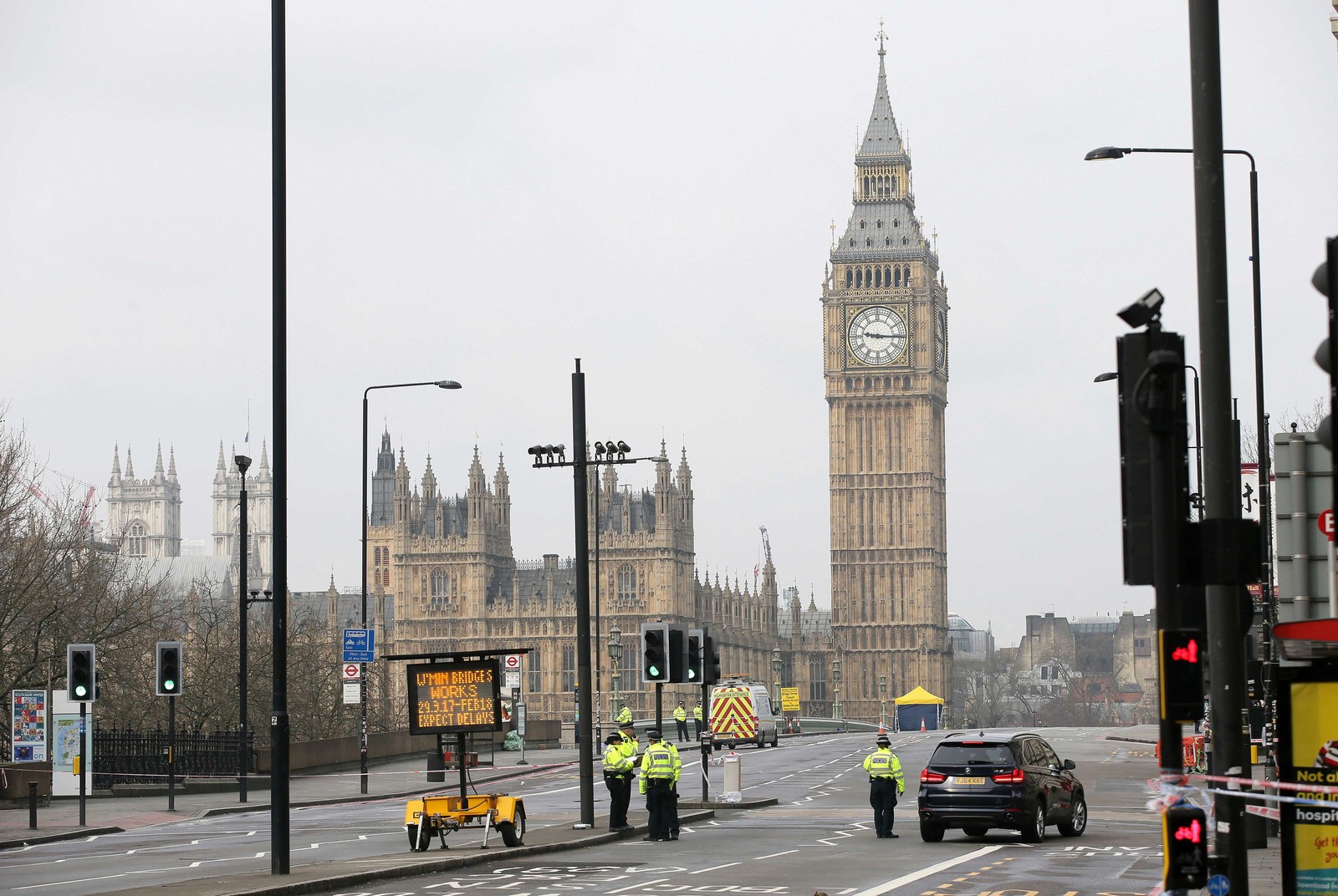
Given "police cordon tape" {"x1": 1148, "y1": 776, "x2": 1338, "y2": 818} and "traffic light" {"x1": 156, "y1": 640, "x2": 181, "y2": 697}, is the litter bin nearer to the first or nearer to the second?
"traffic light" {"x1": 156, "y1": 640, "x2": 181, "y2": 697}

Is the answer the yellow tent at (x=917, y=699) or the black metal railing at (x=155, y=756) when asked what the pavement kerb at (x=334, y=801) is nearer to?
the black metal railing at (x=155, y=756)

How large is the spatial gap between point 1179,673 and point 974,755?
16440mm

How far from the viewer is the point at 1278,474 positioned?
56.3 ft

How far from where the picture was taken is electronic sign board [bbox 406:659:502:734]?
80.9 feet

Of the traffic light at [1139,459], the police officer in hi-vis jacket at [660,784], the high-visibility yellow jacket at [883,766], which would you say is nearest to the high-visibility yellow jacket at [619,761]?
the police officer in hi-vis jacket at [660,784]

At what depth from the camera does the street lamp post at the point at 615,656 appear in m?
71.3

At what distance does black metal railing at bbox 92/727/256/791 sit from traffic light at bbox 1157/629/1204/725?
35.4 metres

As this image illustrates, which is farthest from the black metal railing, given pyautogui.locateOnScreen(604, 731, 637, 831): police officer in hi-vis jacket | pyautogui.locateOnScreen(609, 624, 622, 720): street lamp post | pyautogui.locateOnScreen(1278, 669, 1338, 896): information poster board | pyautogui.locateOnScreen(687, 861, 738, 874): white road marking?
pyautogui.locateOnScreen(1278, 669, 1338, 896): information poster board

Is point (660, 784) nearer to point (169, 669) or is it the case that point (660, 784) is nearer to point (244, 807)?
point (169, 669)

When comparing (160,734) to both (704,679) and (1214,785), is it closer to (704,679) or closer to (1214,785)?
(704,679)

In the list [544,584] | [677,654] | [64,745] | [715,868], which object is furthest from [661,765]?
[544,584]

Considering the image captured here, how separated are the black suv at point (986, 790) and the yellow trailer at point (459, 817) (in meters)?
5.32

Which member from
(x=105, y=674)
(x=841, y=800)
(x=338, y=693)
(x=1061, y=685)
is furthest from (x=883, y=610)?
(x=841, y=800)

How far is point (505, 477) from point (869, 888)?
10815 centimetres
